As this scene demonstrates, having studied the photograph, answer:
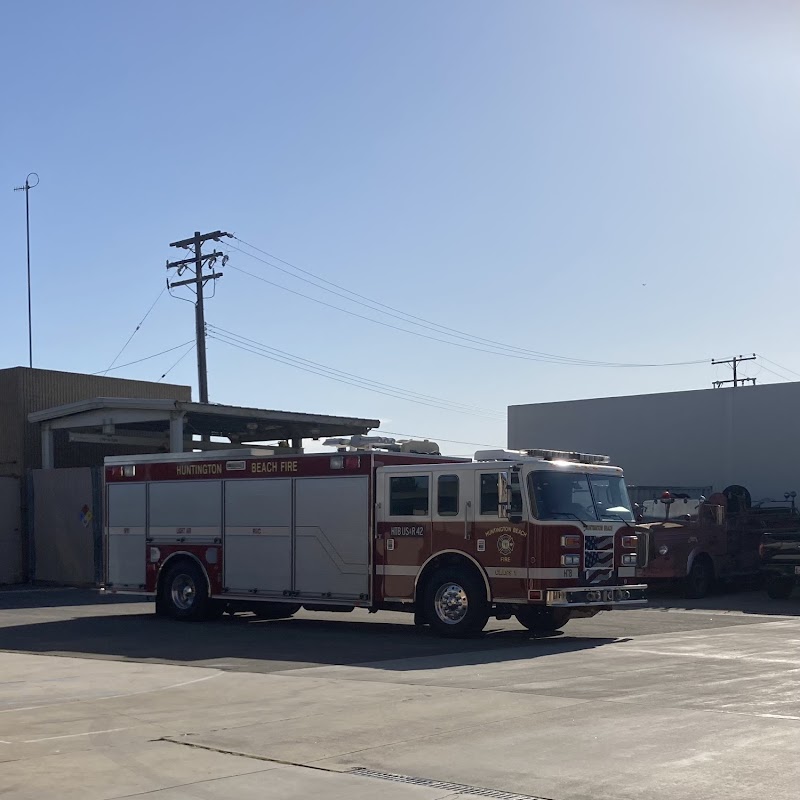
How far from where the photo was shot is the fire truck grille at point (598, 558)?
15594mm

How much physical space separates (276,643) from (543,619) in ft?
13.0

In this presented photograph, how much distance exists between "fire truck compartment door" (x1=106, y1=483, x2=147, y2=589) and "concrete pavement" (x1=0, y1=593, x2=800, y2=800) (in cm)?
357

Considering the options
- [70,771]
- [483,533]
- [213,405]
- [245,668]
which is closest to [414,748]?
[70,771]

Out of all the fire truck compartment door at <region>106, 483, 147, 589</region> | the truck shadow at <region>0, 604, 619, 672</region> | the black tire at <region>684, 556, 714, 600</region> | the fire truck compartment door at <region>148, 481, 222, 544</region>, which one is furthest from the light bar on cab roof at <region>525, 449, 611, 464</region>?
the black tire at <region>684, 556, 714, 600</region>

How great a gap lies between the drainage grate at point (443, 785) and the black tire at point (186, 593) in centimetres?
1200

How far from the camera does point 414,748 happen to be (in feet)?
26.4

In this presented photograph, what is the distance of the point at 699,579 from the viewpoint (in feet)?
77.7

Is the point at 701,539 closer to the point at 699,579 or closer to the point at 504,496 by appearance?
the point at 699,579

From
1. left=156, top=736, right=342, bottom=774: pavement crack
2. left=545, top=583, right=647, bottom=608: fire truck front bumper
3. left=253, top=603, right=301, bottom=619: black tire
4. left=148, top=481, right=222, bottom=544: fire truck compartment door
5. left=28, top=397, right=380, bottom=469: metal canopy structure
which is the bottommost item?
left=253, top=603, right=301, bottom=619: black tire

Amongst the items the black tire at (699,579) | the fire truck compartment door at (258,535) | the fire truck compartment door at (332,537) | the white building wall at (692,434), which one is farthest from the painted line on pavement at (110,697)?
the white building wall at (692,434)

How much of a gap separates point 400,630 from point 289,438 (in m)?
17.6

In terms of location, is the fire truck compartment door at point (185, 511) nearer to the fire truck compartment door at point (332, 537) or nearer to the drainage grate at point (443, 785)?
the fire truck compartment door at point (332, 537)

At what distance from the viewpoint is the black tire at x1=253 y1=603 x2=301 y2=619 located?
19.6 m

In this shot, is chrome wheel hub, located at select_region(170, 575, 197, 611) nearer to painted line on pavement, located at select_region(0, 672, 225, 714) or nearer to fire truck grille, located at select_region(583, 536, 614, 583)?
fire truck grille, located at select_region(583, 536, 614, 583)
